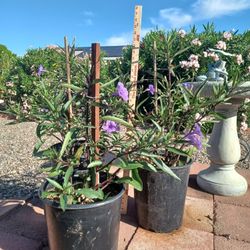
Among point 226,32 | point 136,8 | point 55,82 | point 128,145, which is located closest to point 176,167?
point 128,145

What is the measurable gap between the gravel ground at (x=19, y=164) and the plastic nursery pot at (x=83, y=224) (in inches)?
23.8

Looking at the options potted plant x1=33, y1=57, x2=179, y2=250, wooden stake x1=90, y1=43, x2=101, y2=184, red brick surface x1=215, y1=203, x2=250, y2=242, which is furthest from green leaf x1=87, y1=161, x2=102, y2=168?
red brick surface x1=215, y1=203, x2=250, y2=242

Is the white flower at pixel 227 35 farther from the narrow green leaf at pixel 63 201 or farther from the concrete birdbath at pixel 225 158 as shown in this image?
the narrow green leaf at pixel 63 201

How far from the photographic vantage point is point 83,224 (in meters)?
1.69

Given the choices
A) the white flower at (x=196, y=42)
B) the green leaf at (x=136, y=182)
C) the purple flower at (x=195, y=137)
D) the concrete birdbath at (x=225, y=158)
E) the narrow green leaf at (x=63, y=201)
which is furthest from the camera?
the white flower at (x=196, y=42)

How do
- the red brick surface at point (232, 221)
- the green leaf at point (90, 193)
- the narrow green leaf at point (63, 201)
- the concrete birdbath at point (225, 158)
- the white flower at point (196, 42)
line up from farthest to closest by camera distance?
1. the white flower at point (196, 42)
2. the concrete birdbath at point (225, 158)
3. the red brick surface at point (232, 221)
4. the green leaf at point (90, 193)
5. the narrow green leaf at point (63, 201)

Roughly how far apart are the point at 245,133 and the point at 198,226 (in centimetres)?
A: 378

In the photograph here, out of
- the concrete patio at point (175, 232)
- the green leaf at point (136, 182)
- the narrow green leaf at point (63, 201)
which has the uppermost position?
the green leaf at point (136, 182)

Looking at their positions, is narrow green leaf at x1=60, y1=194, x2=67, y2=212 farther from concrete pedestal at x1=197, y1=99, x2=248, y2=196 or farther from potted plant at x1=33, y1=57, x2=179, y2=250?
concrete pedestal at x1=197, y1=99, x2=248, y2=196

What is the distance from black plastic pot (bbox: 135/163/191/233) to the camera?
7.17 feet

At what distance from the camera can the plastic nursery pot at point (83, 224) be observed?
1665 millimetres

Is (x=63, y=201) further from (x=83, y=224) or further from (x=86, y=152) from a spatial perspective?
(x=86, y=152)

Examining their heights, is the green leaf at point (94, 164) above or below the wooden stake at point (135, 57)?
below

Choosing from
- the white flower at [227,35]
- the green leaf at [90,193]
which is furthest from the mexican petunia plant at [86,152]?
the white flower at [227,35]
